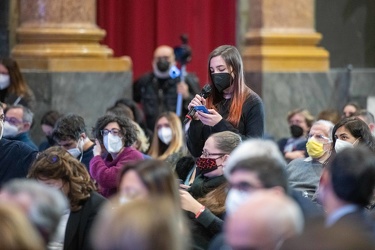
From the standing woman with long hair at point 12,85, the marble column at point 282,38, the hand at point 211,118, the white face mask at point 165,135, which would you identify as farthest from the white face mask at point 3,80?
the hand at point 211,118

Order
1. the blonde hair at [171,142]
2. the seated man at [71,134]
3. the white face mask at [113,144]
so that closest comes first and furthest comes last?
the white face mask at [113,144] < the seated man at [71,134] < the blonde hair at [171,142]

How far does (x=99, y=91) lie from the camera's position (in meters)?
11.3

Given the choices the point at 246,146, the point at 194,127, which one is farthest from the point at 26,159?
the point at 246,146

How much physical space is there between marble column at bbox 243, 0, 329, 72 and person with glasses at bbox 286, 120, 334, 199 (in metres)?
4.18

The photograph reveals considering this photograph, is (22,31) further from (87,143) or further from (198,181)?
(198,181)

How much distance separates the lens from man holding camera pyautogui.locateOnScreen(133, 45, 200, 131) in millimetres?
11469

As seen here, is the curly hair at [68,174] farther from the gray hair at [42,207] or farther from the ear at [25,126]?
the ear at [25,126]

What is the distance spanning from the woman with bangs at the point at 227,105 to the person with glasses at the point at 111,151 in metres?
0.56

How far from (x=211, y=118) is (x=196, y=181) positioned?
0.50 meters

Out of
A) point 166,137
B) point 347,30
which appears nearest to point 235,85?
point 166,137

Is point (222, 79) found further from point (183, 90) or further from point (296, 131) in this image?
point (183, 90)

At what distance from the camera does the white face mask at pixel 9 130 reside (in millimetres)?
8887

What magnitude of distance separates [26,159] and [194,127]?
1049mm

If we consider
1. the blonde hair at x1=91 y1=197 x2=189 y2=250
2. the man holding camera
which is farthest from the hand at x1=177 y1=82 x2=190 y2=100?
the blonde hair at x1=91 y1=197 x2=189 y2=250
